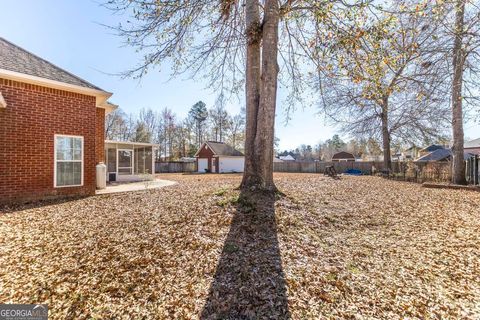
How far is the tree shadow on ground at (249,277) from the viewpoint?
7.07ft

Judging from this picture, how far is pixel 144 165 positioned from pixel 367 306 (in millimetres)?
15842

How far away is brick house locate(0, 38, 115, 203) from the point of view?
621 centimetres

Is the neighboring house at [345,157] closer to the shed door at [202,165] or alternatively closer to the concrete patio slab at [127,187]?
the shed door at [202,165]

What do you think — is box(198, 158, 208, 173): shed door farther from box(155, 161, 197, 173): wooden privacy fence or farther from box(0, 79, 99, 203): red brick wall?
box(0, 79, 99, 203): red brick wall

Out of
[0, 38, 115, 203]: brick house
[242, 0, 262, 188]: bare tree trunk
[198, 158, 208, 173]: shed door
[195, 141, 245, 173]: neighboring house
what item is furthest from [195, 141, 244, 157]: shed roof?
[242, 0, 262, 188]: bare tree trunk

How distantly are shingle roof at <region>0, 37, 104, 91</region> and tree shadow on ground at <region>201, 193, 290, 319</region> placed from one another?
7.21m

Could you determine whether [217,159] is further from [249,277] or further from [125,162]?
[249,277]

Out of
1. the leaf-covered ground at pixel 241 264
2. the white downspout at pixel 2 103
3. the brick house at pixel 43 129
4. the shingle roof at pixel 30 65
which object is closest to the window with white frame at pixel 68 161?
the brick house at pixel 43 129

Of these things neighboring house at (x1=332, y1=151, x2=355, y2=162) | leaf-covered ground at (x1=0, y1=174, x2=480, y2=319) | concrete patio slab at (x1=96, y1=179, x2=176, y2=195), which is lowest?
leaf-covered ground at (x1=0, y1=174, x2=480, y2=319)

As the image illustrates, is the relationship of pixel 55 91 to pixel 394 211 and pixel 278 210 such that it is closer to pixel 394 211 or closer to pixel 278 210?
pixel 278 210

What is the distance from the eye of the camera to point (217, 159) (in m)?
27.9

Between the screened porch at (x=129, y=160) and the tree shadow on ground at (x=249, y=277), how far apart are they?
1209 cm

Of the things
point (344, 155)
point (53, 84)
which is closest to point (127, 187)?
point (53, 84)

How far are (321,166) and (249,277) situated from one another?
2926 cm
